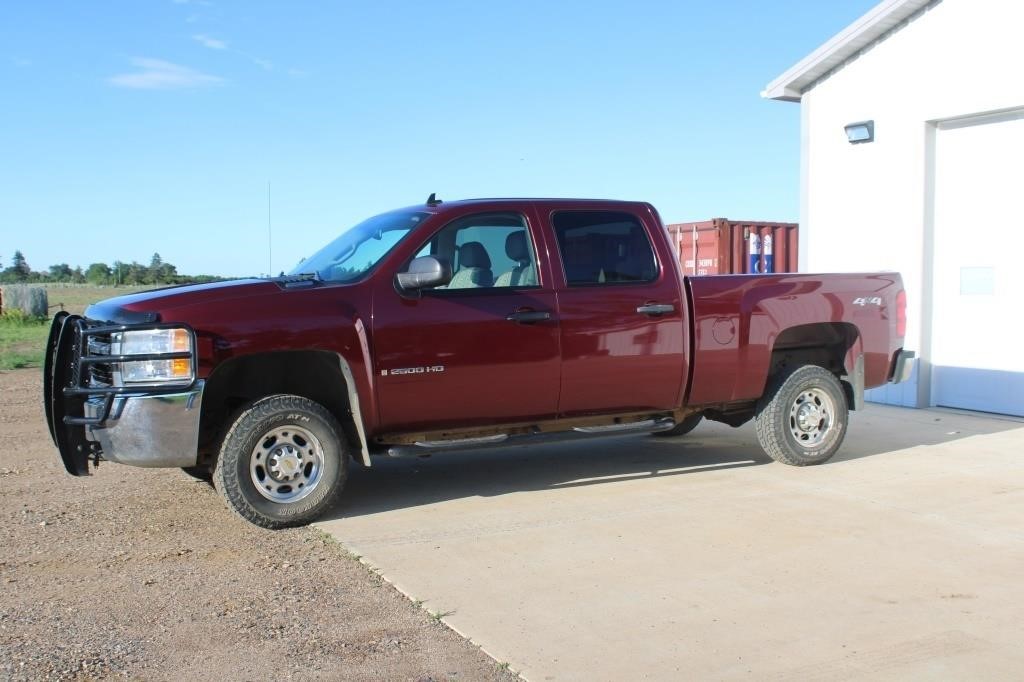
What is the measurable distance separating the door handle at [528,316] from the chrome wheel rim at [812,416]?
7.93 feet

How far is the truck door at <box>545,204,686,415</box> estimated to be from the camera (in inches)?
273

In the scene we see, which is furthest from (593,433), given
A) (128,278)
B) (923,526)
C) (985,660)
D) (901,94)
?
(128,278)

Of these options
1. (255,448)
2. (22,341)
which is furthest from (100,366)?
(22,341)

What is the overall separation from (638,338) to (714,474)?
4.52 ft

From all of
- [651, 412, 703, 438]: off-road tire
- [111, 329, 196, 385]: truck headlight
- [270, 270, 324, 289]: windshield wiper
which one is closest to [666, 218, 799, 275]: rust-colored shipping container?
[651, 412, 703, 438]: off-road tire

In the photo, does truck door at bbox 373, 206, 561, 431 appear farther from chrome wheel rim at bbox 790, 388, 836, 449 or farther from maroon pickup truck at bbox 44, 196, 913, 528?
chrome wheel rim at bbox 790, 388, 836, 449

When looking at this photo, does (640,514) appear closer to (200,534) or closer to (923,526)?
(923,526)

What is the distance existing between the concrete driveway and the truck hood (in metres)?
1.53

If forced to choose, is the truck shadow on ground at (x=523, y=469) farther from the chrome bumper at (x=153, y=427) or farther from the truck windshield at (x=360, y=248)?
the truck windshield at (x=360, y=248)

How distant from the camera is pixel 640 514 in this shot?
6.48m

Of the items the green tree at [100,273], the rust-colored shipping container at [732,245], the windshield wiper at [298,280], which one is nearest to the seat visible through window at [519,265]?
the windshield wiper at [298,280]

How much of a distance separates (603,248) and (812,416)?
7.49ft

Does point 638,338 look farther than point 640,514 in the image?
Yes

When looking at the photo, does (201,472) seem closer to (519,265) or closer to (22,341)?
(519,265)
